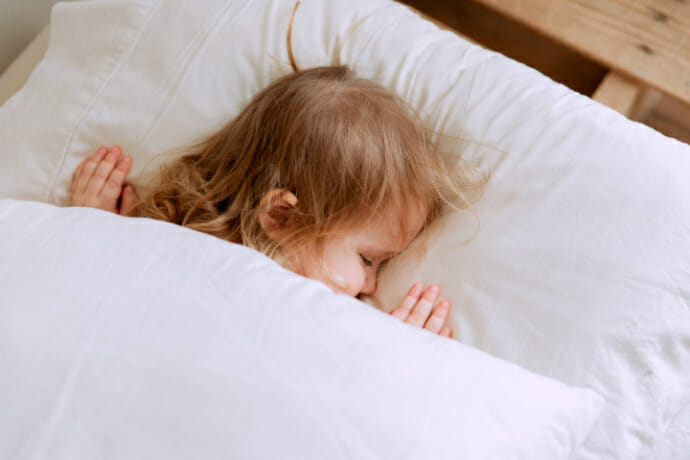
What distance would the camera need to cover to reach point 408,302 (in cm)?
66

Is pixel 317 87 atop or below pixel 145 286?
atop

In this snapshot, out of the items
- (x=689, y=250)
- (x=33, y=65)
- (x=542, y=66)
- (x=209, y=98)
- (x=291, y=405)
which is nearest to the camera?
(x=291, y=405)

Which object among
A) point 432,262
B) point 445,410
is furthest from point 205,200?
point 445,410

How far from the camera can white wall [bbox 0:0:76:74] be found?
112 centimetres

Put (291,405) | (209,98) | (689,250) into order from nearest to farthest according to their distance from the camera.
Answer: (291,405) < (689,250) < (209,98)

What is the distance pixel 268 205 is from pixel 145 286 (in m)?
0.22

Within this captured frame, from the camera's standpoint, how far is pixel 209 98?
794 mm

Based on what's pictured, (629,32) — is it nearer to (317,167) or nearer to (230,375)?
(317,167)

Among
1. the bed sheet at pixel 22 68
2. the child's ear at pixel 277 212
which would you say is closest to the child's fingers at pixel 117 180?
the child's ear at pixel 277 212

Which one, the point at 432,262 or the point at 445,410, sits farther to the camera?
the point at 432,262

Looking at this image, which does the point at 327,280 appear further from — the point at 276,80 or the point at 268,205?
the point at 276,80

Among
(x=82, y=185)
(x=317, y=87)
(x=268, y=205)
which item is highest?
(x=317, y=87)

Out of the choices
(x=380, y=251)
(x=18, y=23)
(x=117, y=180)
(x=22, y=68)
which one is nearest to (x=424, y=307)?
(x=380, y=251)

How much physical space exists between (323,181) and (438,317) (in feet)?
0.70
